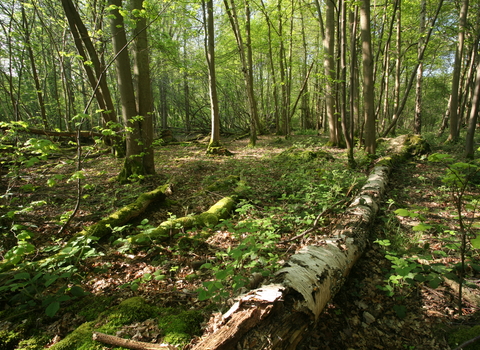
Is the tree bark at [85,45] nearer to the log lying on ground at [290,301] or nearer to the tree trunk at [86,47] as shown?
the tree trunk at [86,47]

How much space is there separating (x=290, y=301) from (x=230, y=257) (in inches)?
51.1

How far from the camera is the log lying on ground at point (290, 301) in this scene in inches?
60.9

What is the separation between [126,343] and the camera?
64.4 inches

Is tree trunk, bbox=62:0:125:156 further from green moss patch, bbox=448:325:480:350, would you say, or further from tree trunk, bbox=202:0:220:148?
green moss patch, bbox=448:325:480:350

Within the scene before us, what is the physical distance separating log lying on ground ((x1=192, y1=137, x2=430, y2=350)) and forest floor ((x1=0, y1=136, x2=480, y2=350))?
11.1 inches

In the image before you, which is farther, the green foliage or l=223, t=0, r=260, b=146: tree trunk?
l=223, t=0, r=260, b=146: tree trunk

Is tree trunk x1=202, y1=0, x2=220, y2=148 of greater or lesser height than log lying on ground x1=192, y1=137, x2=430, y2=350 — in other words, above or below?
above

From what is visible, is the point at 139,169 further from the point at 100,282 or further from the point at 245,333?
the point at 245,333

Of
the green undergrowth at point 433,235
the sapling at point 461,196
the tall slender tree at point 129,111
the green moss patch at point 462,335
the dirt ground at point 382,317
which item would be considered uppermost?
the tall slender tree at point 129,111

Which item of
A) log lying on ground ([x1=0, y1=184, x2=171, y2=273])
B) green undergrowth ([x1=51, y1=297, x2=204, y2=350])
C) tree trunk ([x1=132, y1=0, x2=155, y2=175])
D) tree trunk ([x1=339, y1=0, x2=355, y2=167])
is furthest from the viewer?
tree trunk ([x1=132, y1=0, x2=155, y2=175])

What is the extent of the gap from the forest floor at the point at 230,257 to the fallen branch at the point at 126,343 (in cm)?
14

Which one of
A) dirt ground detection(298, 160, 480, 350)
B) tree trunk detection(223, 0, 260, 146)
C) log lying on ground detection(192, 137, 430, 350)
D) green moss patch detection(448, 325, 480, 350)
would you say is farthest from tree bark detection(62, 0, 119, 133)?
green moss patch detection(448, 325, 480, 350)

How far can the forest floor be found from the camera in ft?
6.73

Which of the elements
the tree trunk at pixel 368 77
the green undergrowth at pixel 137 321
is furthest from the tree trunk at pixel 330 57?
the green undergrowth at pixel 137 321
